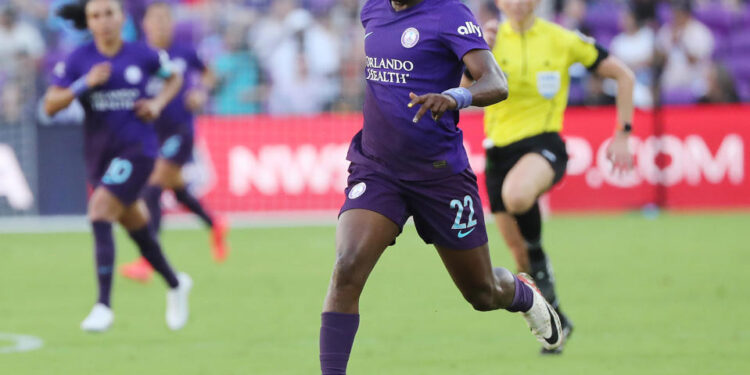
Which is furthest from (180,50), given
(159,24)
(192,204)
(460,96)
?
(460,96)

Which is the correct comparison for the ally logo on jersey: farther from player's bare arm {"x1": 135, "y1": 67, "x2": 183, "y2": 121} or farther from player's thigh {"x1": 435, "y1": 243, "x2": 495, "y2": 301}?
player's bare arm {"x1": 135, "y1": 67, "x2": 183, "y2": 121}

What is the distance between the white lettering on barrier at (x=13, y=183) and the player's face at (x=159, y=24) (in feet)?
17.0

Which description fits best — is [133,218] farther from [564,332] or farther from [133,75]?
[564,332]

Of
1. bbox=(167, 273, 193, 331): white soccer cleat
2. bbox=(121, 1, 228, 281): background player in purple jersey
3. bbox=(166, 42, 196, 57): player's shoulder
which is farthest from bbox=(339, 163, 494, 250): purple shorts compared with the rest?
bbox=(166, 42, 196, 57): player's shoulder

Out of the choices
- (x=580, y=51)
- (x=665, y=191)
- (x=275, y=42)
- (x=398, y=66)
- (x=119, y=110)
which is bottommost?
(x=665, y=191)

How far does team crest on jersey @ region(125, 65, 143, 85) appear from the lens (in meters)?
9.37

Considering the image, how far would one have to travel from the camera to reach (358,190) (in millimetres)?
6121

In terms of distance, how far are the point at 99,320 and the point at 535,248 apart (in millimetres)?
3073

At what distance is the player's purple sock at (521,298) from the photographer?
678cm

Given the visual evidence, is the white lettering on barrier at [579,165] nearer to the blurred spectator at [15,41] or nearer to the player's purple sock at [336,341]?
the blurred spectator at [15,41]

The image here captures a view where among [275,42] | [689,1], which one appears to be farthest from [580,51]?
[689,1]

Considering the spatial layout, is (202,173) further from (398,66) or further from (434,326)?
(398,66)

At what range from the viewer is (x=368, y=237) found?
5961mm

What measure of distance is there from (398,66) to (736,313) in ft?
15.2
